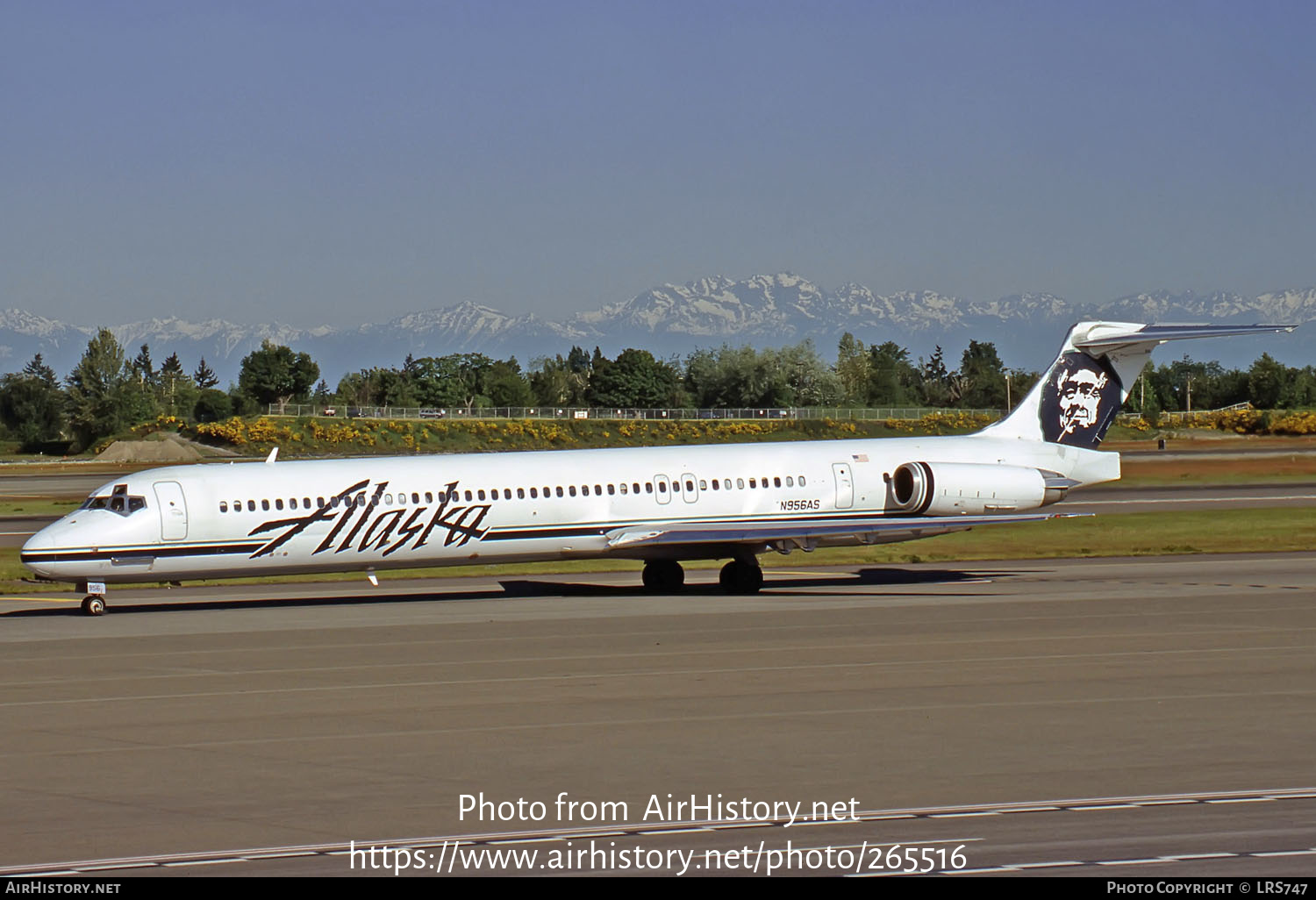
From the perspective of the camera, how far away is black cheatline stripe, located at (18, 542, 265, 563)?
2808 cm

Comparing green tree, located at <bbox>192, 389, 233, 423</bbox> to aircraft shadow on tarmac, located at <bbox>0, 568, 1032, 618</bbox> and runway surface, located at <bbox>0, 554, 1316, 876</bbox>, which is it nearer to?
aircraft shadow on tarmac, located at <bbox>0, 568, 1032, 618</bbox>

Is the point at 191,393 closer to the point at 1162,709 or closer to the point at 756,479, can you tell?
the point at 756,479

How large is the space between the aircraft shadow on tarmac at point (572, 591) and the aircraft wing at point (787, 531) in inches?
47.8

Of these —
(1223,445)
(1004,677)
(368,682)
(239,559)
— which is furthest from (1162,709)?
(1223,445)

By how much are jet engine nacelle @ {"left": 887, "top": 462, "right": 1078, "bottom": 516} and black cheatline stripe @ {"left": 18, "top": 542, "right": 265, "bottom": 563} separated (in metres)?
14.5

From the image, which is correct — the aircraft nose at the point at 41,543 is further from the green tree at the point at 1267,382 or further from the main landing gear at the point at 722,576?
the green tree at the point at 1267,382

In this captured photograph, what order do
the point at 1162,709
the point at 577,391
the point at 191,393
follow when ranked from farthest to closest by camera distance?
the point at 577,391, the point at 191,393, the point at 1162,709

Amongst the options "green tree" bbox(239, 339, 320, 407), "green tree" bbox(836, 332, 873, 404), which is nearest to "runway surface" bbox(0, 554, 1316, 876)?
"green tree" bbox(239, 339, 320, 407)

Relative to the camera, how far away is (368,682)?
65.5ft

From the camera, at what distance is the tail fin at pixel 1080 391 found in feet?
120

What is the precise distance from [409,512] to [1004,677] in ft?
48.5

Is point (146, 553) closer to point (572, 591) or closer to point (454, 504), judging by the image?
point (454, 504)

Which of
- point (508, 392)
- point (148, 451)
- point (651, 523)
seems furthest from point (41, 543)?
point (508, 392)

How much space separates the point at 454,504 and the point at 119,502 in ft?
21.7
